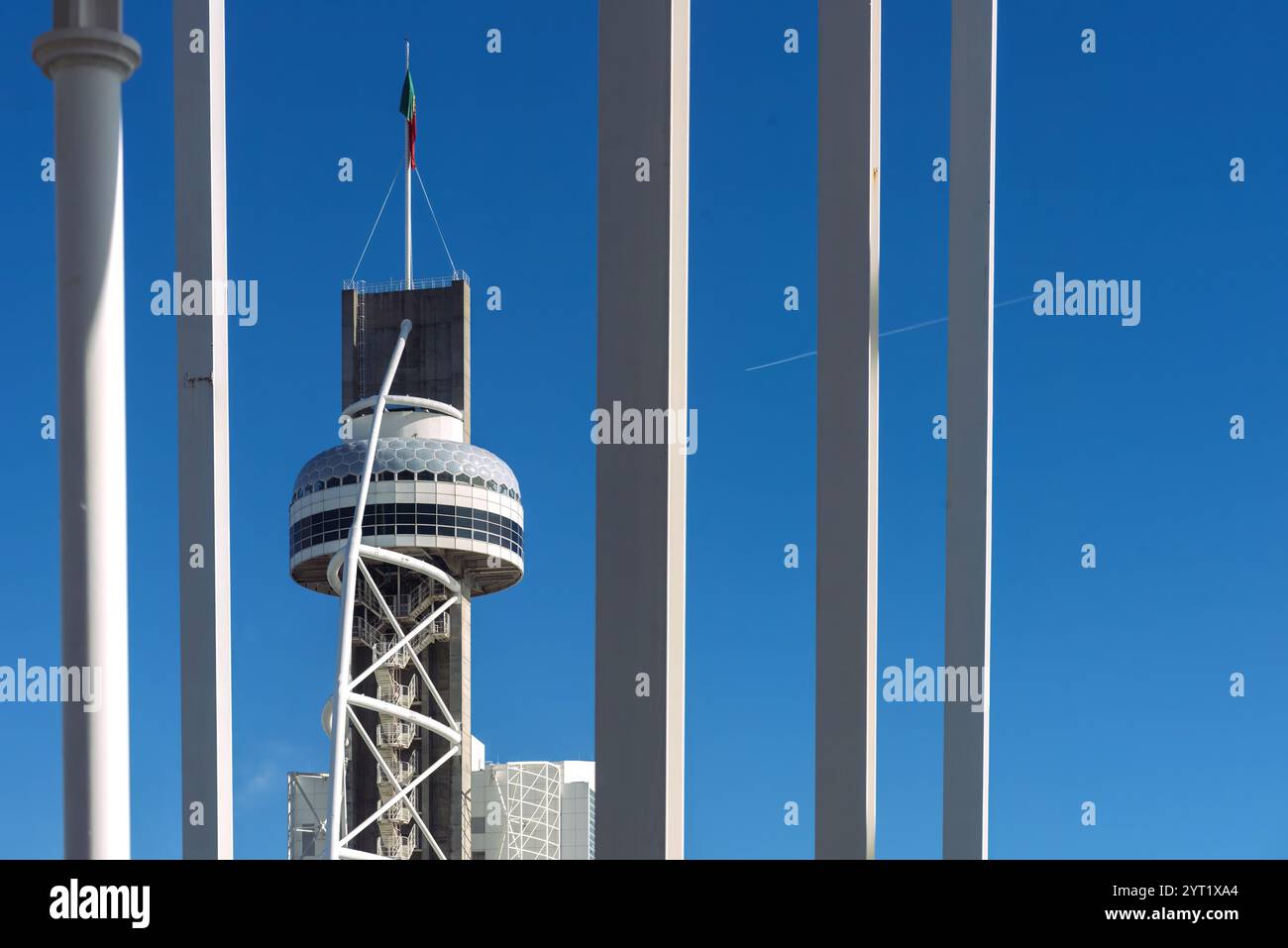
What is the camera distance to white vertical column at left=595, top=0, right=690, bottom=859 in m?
6.74

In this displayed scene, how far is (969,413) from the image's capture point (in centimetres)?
1214

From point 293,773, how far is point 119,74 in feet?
262

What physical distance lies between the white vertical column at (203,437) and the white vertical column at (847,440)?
352 cm

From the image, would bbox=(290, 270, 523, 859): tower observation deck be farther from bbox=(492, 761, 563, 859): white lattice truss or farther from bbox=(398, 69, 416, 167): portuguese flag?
bbox=(398, 69, 416, 167): portuguese flag

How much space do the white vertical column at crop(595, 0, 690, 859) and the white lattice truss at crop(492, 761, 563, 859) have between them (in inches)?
3081

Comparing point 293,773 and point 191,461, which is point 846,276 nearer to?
point 191,461

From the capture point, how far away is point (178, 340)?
35.2ft

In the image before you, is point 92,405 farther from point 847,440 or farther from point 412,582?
point 412,582

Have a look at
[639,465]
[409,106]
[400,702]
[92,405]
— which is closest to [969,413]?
[639,465]

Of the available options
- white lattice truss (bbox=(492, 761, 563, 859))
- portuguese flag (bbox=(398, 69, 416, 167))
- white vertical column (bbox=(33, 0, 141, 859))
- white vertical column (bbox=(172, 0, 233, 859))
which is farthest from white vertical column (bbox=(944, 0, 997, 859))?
white lattice truss (bbox=(492, 761, 563, 859))

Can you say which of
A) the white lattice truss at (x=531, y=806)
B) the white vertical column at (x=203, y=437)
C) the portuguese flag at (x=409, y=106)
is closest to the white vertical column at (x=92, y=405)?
the white vertical column at (x=203, y=437)

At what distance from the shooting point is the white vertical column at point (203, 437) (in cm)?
1056
